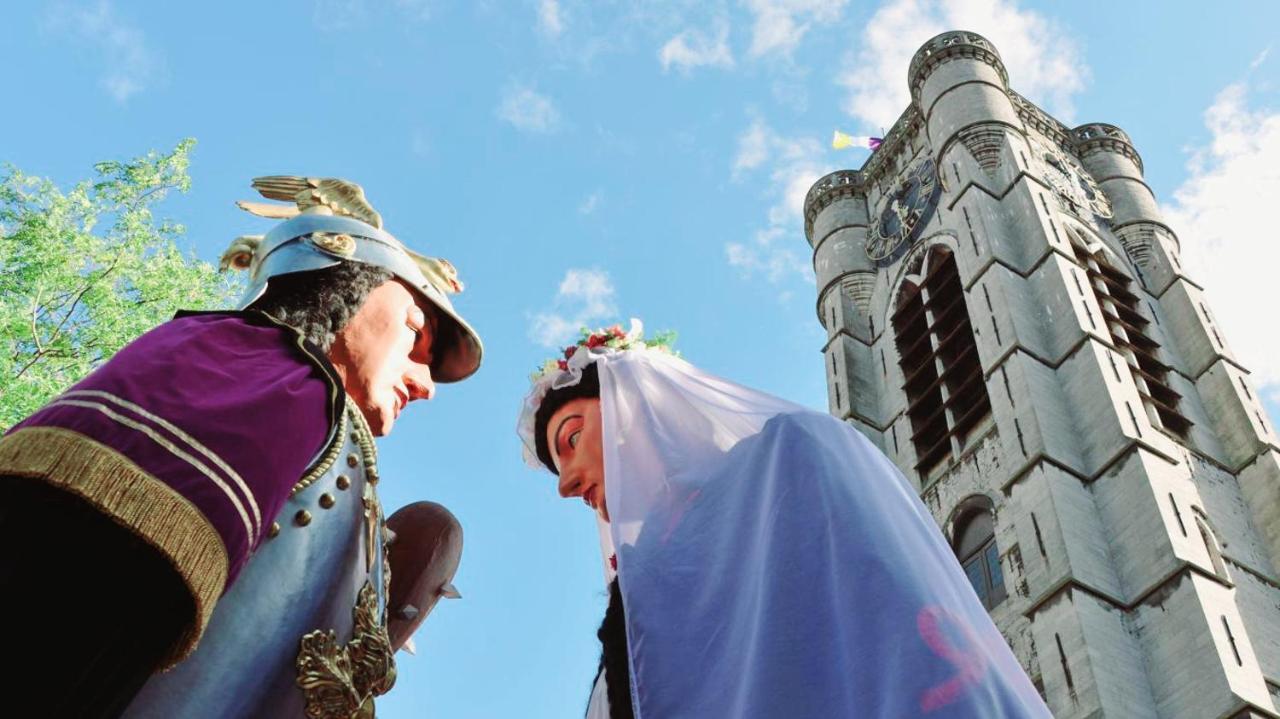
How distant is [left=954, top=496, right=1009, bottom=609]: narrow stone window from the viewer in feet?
53.3

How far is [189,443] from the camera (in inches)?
72.0

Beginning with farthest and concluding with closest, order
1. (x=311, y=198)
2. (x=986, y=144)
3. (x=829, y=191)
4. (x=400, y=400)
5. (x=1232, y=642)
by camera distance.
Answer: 1. (x=829, y=191)
2. (x=986, y=144)
3. (x=1232, y=642)
4. (x=311, y=198)
5. (x=400, y=400)

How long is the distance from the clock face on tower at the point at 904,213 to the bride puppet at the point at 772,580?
23486 millimetres

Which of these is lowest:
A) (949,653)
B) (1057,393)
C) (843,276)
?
(949,653)

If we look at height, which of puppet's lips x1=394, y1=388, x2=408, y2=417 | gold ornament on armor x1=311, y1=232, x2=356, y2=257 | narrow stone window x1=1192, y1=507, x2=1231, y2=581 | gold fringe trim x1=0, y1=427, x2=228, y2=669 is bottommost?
gold fringe trim x1=0, y1=427, x2=228, y2=669

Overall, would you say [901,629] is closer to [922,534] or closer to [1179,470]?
[922,534]

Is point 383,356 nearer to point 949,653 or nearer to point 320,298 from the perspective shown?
point 320,298

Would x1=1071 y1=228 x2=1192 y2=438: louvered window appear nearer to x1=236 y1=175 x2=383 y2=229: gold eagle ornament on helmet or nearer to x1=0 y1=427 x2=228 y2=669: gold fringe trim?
x1=236 y1=175 x2=383 y2=229: gold eagle ornament on helmet

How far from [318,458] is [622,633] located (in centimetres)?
99

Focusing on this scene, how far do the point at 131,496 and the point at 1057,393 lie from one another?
17.9 m

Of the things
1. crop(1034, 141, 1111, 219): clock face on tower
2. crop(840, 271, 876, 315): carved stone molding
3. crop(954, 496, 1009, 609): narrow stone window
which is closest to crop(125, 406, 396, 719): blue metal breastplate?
crop(954, 496, 1009, 609): narrow stone window

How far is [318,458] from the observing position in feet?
7.27

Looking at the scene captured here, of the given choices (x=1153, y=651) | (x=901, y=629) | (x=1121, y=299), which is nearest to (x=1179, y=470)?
(x=1153, y=651)

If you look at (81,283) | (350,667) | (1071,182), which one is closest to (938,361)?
(1071,182)
